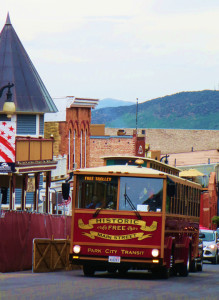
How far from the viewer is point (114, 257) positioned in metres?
22.8

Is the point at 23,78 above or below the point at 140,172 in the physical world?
above

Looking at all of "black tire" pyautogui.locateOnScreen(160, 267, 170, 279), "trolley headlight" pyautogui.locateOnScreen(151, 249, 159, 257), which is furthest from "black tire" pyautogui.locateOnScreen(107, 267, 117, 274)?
"trolley headlight" pyautogui.locateOnScreen(151, 249, 159, 257)

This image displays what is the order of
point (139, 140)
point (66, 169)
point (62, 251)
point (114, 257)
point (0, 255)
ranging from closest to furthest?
point (114, 257) < point (0, 255) < point (62, 251) < point (66, 169) < point (139, 140)

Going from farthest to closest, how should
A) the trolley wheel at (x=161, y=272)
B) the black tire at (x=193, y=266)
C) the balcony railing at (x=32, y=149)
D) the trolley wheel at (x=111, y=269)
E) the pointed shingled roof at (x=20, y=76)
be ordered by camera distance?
the pointed shingled roof at (x=20, y=76), the balcony railing at (x=32, y=149), the black tire at (x=193, y=266), the trolley wheel at (x=161, y=272), the trolley wheel at (x=111, y=269)

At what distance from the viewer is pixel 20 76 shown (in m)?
46.8

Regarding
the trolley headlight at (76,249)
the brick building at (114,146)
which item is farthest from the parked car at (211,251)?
the brick building at (114,146)

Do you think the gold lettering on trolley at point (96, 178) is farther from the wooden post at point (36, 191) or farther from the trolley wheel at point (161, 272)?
the wooden post at point (36, 191)

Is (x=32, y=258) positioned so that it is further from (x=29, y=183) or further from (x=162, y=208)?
(x=29, y=183)

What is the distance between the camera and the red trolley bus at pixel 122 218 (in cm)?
2283

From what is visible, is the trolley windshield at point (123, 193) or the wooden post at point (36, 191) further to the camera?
the wooden post at point (36, 191)

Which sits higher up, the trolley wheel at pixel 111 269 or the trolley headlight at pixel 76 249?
the trolley headlight at pixel 76 249

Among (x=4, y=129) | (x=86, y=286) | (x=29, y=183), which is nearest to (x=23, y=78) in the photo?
(x=29, y=183)

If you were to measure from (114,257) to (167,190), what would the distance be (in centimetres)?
223

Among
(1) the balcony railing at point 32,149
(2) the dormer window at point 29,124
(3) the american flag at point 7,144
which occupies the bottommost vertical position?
(3) the american flag at point 7,144
